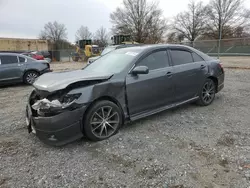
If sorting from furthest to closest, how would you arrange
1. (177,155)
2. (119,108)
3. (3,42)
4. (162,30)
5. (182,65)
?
1. (162,30)
2. (3,42)
3. (182,65)
4. (119,108)
5. (177,155)

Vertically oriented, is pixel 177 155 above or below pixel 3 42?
below

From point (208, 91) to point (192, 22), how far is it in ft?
166

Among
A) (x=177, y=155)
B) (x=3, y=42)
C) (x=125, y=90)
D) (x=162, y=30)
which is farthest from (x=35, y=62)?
(x=162, y=30)

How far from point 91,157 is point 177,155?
47.8 inches

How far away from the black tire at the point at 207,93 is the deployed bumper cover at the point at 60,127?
9.83 ft

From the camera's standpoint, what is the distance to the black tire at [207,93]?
15.7 feet

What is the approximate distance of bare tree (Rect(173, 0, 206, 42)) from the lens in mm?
48688

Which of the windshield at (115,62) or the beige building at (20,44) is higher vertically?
the beige building at (20,44)

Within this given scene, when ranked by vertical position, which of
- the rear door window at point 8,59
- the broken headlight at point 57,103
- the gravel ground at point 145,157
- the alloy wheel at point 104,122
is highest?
the rear door window at point 8,59

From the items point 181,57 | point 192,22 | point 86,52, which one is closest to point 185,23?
point 192,22

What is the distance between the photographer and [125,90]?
3.48 m

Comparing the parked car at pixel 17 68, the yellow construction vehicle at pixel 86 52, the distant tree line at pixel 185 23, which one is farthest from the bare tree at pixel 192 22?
the parked car at pixel 17 68

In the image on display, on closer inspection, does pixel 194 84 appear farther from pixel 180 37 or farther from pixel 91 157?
pixel 180 37

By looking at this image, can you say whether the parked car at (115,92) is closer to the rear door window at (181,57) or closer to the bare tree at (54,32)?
the rear door window at (181,57)
